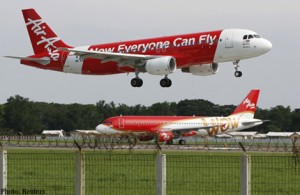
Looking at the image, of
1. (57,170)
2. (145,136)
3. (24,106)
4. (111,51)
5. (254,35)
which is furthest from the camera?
(24,106)

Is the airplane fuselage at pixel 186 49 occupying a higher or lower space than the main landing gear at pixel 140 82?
higher

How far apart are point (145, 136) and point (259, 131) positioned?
62.8 meters

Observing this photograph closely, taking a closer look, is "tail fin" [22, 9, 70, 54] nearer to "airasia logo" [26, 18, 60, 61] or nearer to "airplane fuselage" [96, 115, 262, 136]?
"airasia logo" [26, 18, 60, 61]

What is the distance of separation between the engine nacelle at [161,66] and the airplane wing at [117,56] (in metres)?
1.00

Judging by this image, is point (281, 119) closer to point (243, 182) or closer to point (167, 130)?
point (167, 130)

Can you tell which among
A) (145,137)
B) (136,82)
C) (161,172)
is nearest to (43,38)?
(136,82)

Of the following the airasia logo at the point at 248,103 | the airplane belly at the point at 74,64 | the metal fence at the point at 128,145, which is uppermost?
the airplane belly at the point at 74,64

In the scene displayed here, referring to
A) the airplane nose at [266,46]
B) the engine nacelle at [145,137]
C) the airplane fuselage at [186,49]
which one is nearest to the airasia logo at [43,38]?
the airplane fuselage at [186,49]

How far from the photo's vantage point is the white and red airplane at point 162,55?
54.5 m

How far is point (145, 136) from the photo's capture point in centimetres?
8725

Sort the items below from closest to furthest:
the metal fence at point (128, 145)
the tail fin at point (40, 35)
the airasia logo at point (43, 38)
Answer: the airasia logo at point (43, 38) → the tail fin at point (40, 35) → the metal fence at point (128, 145)

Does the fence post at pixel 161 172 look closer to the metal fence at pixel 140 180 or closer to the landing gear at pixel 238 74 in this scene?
the metal fence at pixel 140 180

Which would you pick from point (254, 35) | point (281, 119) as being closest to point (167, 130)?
point (254, 35)

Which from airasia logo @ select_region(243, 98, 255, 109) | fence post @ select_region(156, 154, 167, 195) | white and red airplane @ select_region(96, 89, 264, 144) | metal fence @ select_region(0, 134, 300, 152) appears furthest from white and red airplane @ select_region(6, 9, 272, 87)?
airasia logo @ select_region(243, 98, 255, 109)
